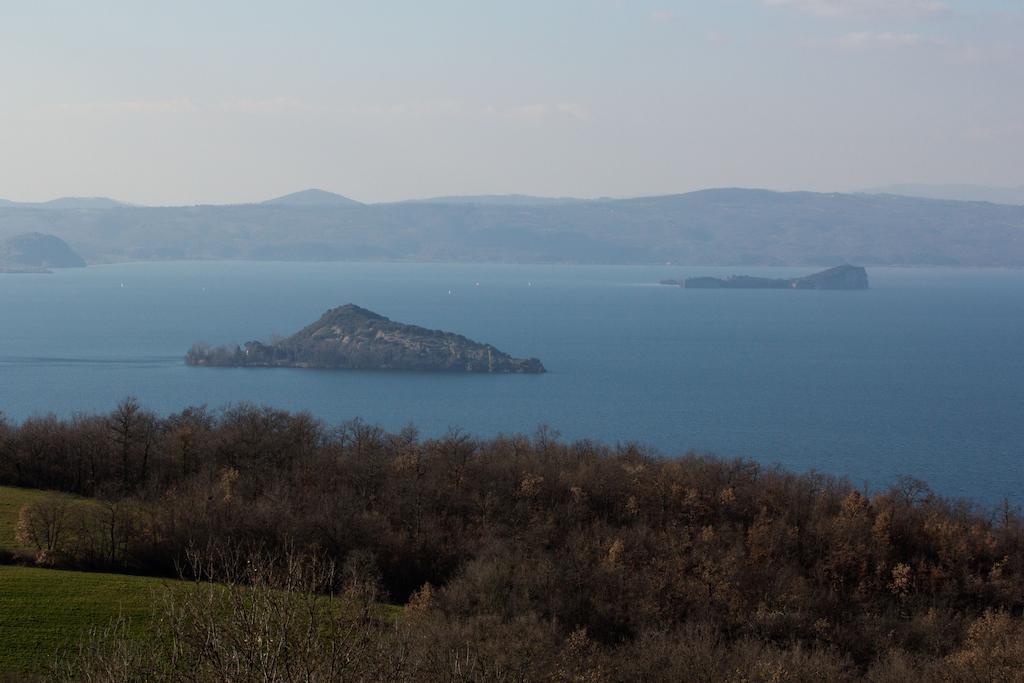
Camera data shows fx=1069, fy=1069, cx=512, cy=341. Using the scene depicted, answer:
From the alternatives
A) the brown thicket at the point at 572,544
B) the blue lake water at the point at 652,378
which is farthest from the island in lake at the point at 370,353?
the brown thicket at the point at 572,544

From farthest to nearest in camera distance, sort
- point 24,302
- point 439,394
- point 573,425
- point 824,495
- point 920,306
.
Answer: point 920,306
point 24,302
point 439,394
point 573,425
point 824,495

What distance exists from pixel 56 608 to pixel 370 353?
77.4 metres

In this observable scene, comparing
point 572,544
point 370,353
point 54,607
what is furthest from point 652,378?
point 54,607

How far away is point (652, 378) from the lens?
89.6 metres

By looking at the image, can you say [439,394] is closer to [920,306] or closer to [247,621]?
[247,621]

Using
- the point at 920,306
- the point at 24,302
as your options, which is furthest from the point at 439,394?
the point at 920,306

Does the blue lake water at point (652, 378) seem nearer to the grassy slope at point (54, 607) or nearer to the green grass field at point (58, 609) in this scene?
the green grass field at point (58, 609)

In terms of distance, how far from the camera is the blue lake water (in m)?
63.4

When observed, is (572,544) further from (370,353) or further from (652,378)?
(370,353)

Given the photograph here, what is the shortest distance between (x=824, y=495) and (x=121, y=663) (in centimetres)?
2641

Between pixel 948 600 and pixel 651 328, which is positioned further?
pixel 651 328

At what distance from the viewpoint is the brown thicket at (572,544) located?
21.1 meters

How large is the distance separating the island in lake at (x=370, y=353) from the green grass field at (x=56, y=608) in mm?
69914

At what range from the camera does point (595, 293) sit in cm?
19350
